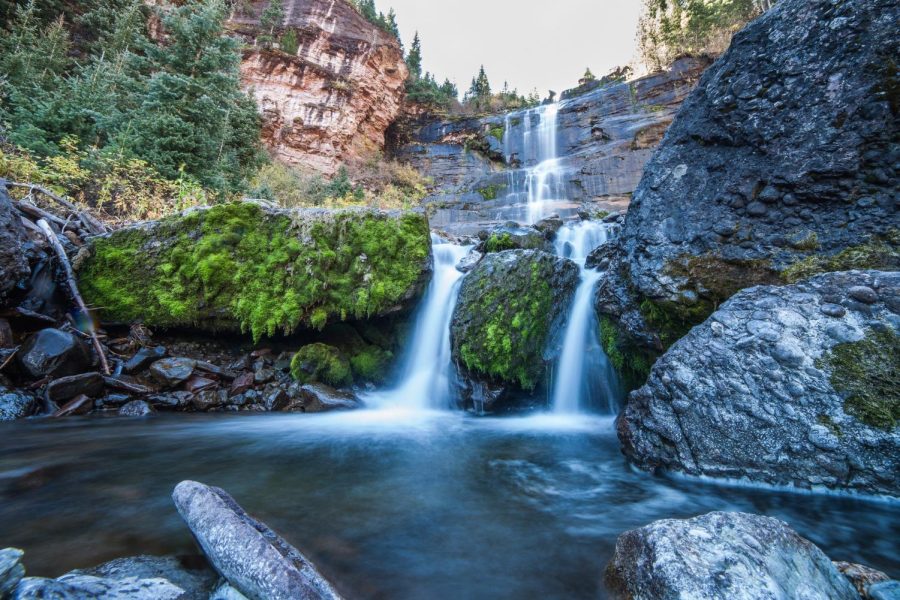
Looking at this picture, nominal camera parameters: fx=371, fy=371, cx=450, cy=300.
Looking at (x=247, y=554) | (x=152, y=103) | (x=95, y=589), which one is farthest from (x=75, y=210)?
(x=247, y=554)

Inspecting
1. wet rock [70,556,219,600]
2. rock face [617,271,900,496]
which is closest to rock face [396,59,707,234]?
rock face [617,271,900,496]

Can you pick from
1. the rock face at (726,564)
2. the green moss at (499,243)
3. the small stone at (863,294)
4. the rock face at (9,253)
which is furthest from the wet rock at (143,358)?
the small stone at (863,294)

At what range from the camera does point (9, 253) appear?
4.55 m

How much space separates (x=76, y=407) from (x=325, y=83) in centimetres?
2497

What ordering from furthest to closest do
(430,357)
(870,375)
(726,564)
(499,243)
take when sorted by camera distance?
(499,243) → (430,357) → (870,375) → (726,564)

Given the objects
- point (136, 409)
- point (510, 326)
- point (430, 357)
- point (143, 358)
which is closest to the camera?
point (136, 409)

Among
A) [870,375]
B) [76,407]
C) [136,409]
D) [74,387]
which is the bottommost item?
[136,409]

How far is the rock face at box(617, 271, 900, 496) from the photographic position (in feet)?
8.32

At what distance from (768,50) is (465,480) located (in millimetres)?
5262

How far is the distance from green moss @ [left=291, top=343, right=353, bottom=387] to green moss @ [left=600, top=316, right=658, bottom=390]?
169 inches

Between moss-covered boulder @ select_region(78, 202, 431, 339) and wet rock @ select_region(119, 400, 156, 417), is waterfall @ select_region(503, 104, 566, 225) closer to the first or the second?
moss-covered boulder @ select_region(78, 202, 431, 339)

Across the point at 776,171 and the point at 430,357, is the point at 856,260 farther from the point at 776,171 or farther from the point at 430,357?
the point at 430,357

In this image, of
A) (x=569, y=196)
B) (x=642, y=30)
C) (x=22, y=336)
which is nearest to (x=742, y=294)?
(x=22, y=336)

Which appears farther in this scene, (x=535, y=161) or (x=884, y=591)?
(x=535, y=161)
